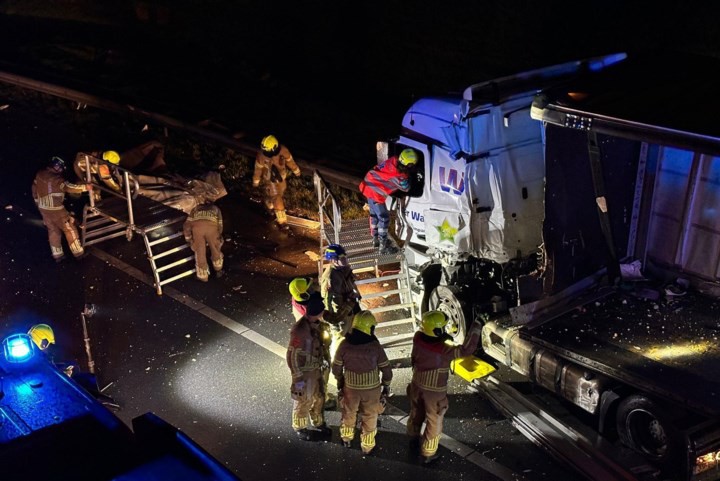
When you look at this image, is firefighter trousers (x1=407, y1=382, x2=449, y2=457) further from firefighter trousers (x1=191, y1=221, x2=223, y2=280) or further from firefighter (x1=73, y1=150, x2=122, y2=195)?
firefighter (x1=73, y1=150, x2=122, y2=195)

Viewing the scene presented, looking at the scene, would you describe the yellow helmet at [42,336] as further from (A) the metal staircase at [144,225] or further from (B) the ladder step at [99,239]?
(B) the ladder step at [99,239]

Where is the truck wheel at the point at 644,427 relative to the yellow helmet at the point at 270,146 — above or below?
below

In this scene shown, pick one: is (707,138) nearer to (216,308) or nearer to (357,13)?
(216,308)

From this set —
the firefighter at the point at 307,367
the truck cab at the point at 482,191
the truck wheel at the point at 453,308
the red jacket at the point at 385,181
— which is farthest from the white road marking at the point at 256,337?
the red jacket at the point at 385,181

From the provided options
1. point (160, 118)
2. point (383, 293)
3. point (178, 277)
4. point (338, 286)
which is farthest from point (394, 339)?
point (160, 118)

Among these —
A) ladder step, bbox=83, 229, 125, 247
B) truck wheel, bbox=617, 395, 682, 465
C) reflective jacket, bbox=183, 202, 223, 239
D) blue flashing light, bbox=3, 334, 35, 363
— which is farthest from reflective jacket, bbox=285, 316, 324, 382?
ladder step, bbox=83, 229, 125, 247

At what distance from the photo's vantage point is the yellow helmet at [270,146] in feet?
37.2

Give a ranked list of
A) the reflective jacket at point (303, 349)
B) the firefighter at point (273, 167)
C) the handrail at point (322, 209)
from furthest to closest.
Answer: the firefighter at point (273, 167)
the handrail at point (322, 209)
the reflective jacket at point (303, 349)

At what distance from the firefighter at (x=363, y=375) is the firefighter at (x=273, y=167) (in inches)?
198

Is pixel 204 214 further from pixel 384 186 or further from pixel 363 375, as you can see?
pixel 363 375

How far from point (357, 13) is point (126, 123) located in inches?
270

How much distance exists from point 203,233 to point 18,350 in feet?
16.0

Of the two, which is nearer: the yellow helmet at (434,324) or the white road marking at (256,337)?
the yellow helmet at (434,324)

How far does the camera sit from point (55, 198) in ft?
35.7
